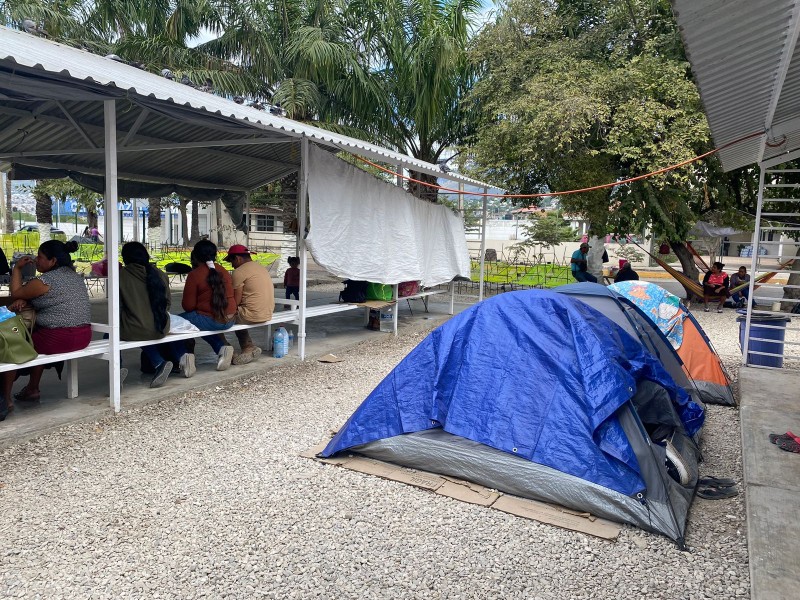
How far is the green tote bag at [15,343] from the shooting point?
14.9 ft

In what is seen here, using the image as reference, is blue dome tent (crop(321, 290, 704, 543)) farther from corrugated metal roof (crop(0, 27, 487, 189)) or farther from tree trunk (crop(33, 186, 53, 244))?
tree trunk (crop(33, 186, 53, 244))

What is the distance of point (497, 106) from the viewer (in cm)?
1390

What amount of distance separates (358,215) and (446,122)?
8.43 metres

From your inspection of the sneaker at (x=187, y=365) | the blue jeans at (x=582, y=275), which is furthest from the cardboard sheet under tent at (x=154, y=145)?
the blue jeans at (x=582, y=275)

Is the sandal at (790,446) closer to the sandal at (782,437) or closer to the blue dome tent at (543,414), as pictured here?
the sandal at (782,437)

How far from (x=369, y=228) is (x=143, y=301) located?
12.0 ft

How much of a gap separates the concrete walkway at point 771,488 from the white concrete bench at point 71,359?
4889mm

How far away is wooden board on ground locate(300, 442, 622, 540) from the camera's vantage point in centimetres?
361

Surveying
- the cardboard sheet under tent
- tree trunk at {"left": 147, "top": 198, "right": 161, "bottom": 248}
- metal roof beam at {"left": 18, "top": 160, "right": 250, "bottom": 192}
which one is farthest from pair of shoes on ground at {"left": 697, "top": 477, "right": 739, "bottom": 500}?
tree trunk at {"left": 147, "top": 198, "right": 161, "bottom": 248}

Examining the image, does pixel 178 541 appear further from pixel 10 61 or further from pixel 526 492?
pixel 10 61

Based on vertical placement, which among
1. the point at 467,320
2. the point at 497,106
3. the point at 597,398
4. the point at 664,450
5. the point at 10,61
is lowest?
the point at 664,450

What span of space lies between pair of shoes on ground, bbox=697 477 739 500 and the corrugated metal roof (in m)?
4.69

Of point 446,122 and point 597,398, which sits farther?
point 446,122

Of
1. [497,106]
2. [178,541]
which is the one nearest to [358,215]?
[178,541]
